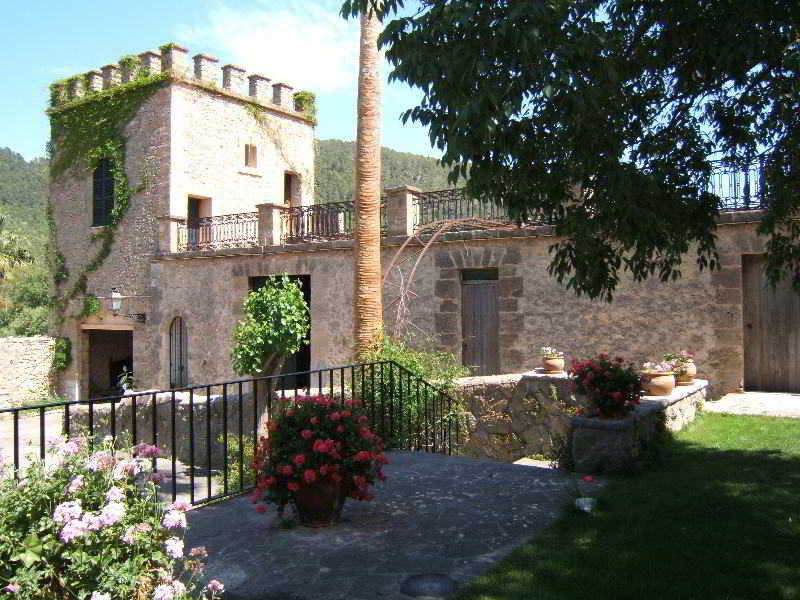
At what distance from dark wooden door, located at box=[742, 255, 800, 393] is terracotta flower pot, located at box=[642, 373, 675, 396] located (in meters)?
2.76

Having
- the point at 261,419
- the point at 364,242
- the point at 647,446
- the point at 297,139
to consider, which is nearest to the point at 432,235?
the point at 364,242

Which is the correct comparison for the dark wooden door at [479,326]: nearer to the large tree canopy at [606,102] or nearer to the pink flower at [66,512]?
the large tree canopy at [606,102]

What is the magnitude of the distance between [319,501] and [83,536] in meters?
2.20

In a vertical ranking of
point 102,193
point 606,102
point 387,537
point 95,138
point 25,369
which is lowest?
point 25,369

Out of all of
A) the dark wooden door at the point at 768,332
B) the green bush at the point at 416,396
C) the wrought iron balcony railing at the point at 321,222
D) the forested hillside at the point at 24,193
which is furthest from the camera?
the forested hillside at the point at 24,193

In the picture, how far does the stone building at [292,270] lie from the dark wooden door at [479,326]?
0.03 m

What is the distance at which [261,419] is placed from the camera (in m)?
10.8

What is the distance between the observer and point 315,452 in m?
4.36

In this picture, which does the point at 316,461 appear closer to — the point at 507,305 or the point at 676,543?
the point at 676,543

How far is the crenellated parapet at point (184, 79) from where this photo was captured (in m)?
19.1

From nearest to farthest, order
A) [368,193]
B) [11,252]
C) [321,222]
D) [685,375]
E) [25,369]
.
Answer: [685,375]
[368,193]
[321,222]
[25,369]
[11,252]

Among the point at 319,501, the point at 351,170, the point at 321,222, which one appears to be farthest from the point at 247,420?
the point at 351,170

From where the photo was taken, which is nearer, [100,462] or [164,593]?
[164,593]

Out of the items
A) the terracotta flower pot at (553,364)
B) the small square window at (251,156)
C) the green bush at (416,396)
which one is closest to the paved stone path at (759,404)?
the terracotta flower pot at (553,364)
